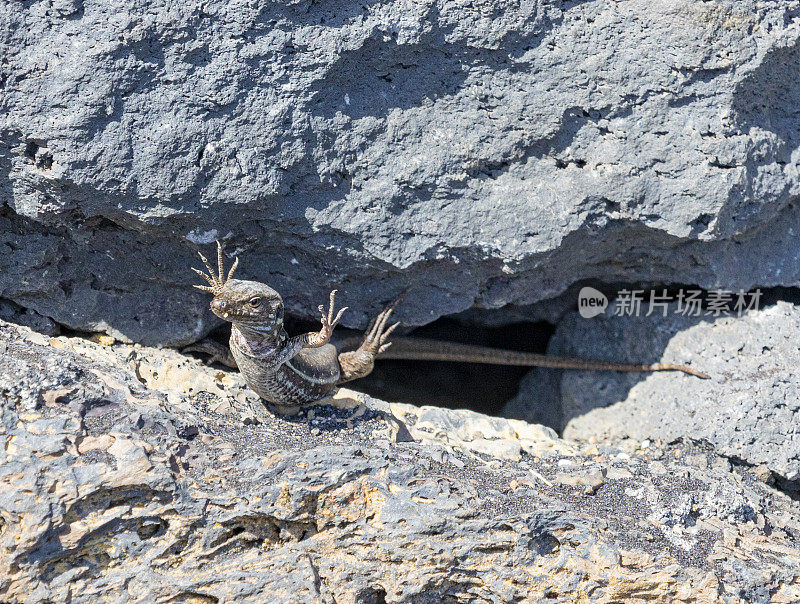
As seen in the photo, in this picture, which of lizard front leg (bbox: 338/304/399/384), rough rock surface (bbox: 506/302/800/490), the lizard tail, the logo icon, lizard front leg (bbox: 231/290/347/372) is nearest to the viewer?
lizard front leg (bbox: 231/290/347/372)

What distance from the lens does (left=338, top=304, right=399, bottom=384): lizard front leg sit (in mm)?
3959

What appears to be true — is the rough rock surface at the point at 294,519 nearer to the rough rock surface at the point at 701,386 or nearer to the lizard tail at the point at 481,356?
the rough rock surface at the point at 701,386

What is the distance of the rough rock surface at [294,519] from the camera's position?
2.73 meters

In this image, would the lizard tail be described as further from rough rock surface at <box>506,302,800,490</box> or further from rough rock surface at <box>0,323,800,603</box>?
rough rock surface at <box>0,323,800,603</box>

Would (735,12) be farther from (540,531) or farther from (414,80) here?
(540,531)

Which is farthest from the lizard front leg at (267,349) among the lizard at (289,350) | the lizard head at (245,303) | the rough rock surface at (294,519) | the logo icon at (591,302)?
the logo icon at (591,302)

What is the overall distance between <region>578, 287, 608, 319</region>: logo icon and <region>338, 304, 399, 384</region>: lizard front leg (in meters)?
1.42

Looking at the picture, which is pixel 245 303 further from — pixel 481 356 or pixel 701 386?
pixel 701 386

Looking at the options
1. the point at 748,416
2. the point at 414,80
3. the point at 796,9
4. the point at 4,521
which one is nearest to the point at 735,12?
the point at 796,9

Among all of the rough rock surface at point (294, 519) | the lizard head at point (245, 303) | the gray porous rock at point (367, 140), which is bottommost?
the rough rock surface at point (294, 519)

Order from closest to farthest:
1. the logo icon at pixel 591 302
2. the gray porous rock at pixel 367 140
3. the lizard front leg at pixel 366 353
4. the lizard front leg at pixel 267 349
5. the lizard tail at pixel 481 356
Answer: the gray porous rock at pixel 367 140 → the lizard front leg at pixel 267 349 → the lizard front leg at pixel 366 353 → the lizard tail at pixel 481 356 → the logo icon at pixel 591 302

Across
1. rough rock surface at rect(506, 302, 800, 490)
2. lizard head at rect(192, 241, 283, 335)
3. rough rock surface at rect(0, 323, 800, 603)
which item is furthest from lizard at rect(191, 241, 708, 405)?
rough rock surface at rect(0, 323, 800, 603)

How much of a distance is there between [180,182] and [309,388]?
1219 mm

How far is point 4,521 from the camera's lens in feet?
8.77
